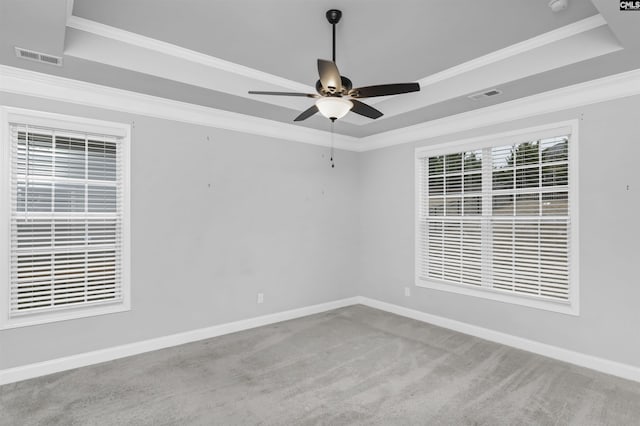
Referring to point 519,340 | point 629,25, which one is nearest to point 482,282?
point 519,340

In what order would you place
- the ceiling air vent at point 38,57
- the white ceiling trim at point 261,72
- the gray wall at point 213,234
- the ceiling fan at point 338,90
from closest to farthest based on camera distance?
the ceiling fan at point 338,90 < the ceiling air vent at point 38,57 < the white ceiling trim at point 261,72 < the gray wall at point 213,234

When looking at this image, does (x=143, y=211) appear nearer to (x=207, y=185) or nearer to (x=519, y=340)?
(x=207, y=185)

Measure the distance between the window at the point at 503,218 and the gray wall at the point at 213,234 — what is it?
144 cm

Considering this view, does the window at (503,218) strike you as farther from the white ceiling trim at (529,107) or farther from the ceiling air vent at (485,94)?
the ceiling air vent at (485,94)

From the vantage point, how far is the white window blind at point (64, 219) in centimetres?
314

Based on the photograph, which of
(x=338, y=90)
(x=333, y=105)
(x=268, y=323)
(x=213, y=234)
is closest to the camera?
(x=338, y=90)

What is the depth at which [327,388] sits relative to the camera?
2990 millimetres

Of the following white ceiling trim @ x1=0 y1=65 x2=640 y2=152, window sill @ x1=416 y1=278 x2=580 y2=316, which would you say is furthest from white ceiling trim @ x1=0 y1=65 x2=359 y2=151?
window sill @ x1=416 y1=278 x2=580 y2=316

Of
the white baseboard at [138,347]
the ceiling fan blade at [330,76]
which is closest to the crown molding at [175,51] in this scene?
the ceiling fan blade at [330,76]

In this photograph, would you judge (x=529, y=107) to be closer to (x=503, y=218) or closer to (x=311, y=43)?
(x=503, y=218)

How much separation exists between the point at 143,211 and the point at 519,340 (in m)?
4.31

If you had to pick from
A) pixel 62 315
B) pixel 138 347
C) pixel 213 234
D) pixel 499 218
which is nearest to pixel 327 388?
pixel 138 347

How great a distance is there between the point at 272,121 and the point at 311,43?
1.65 meters

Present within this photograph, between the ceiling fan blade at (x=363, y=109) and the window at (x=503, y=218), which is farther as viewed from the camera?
the window at (x=503, y=218)
